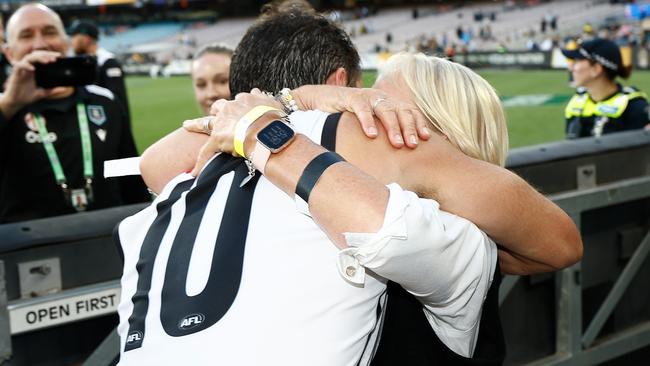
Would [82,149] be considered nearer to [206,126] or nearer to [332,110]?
[206,126]

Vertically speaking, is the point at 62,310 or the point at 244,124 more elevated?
the point at 244,124

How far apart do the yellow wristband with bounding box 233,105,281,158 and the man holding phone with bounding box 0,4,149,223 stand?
6.34 ft

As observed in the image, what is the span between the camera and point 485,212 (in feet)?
5.21

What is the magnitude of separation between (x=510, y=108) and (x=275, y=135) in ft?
43.9

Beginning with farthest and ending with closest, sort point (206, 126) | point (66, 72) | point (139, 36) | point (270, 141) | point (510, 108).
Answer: point (139, 36) < point (510, 108) < point (66, 72) < point (206, 126) < point (270, 141)

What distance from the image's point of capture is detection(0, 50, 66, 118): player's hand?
324 cm

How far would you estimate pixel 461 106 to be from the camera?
1752 millimetres

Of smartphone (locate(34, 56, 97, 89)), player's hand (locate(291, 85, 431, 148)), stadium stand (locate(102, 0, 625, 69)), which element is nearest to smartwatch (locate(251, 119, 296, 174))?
player's hand (locate(291, 85, 431, 148))

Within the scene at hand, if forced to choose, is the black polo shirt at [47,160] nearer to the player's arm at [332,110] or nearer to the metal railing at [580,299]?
the player's arm at [332,110]

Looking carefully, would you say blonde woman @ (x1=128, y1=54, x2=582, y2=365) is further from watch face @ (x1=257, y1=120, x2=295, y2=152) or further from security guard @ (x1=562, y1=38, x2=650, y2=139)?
security guard @ (x1=562, y1=38, x2=650, y2=139)

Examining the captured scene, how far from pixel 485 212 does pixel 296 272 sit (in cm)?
39

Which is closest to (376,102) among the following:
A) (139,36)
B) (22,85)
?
(22,85)

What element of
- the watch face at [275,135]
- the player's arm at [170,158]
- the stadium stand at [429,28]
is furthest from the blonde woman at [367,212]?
Answer: the stadium stand at [429,28]

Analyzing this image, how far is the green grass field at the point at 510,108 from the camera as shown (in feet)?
37.9
